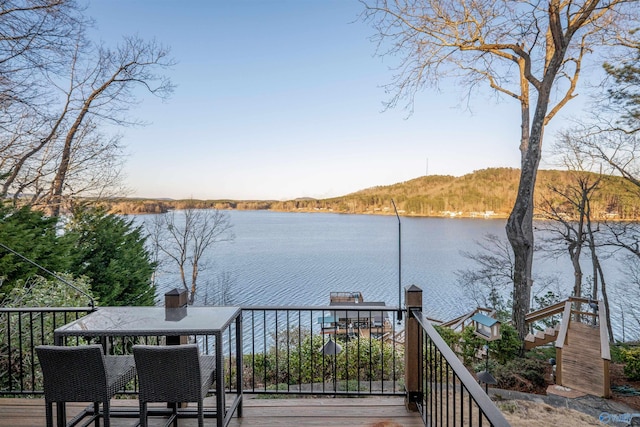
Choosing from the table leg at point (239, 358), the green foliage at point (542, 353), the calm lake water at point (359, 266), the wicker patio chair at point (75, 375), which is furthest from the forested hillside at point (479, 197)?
the wicker patio chair at point (75, 375)

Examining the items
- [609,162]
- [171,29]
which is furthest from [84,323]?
[609,162]

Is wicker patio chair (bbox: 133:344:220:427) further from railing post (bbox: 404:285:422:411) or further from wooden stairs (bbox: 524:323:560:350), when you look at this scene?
wooden stairs (bbox: 524:323:560:350)

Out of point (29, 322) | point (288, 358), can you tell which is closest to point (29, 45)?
point (29, 322)

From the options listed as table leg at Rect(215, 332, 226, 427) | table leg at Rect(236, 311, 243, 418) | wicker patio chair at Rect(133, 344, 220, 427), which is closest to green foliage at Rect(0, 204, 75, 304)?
table leg at Rect(236, 311, 243, 418)

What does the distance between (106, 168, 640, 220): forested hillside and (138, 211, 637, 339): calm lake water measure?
5.57 feet

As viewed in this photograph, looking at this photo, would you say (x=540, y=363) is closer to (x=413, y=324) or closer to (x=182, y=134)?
(x=413, y=324)

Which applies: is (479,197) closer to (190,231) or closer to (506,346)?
(506,346)

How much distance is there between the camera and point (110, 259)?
1016 centimetres

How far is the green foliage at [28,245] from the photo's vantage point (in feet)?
19.8

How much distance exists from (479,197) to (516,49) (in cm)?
818

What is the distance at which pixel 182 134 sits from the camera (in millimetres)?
16797

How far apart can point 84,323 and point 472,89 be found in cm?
1001

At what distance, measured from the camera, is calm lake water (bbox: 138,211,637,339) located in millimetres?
15602

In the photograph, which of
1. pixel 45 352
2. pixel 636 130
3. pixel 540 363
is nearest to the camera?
pixel 45 352
